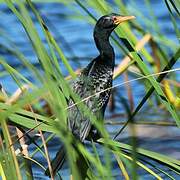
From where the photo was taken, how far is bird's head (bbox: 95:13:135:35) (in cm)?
494

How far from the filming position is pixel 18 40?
1132 centimetres

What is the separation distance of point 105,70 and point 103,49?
0.35m

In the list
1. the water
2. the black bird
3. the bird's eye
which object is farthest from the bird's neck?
the water

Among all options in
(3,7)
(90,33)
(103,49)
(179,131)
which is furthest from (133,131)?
(3,7)

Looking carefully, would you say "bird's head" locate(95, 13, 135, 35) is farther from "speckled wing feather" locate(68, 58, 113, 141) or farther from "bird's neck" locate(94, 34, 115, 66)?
"speckled wing feather" locate(68, 58, 113, 141)

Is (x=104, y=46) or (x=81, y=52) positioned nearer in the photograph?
(x=104, y=46)

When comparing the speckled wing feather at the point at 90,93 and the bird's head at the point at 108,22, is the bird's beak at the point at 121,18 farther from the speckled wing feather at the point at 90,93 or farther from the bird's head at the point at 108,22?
the speckled wing feather at the point at 90,93

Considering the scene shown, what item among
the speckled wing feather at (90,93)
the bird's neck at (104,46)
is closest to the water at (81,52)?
the bird's neck at (104,46)

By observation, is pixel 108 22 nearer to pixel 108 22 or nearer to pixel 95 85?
pixel 108 22

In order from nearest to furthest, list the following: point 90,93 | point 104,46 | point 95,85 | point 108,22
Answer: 1. point 90,93
2. point 95,85
3. point 108,22
4. point 104,46

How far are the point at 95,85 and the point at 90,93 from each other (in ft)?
1.07

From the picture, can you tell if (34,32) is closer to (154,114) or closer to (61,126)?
(61,126)

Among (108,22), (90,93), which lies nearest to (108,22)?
(108,22)

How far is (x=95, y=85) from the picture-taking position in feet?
15.1
